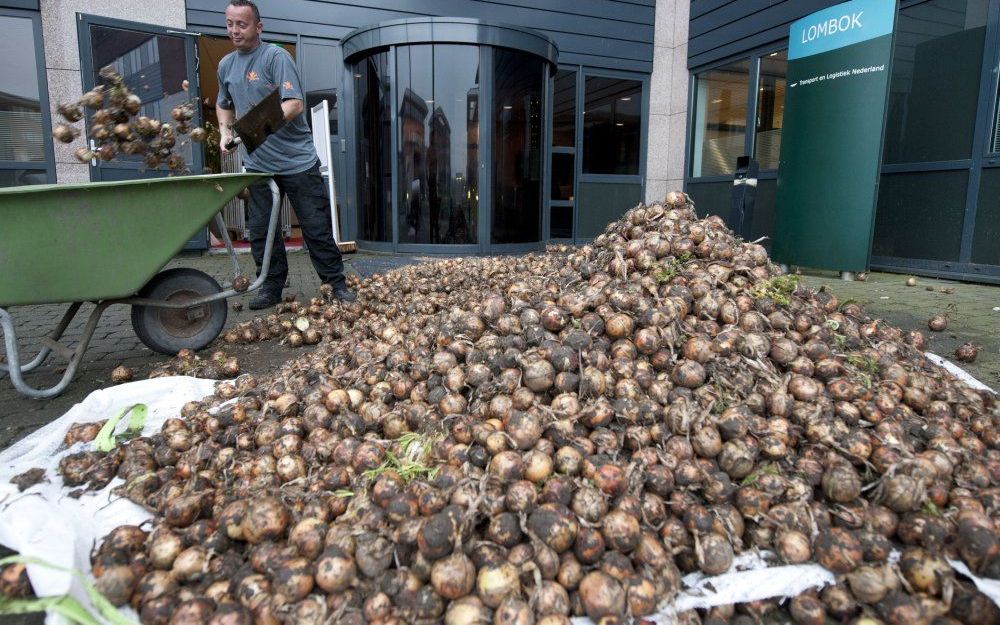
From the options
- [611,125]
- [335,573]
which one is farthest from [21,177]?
[611,125]

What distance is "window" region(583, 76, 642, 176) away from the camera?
1038 centimetres

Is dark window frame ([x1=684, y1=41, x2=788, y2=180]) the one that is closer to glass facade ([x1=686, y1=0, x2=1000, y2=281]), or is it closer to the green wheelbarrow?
glass facade ([x1=686, y1=0, x2=1000, y2=281])

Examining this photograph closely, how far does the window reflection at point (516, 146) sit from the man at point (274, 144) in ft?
11.7

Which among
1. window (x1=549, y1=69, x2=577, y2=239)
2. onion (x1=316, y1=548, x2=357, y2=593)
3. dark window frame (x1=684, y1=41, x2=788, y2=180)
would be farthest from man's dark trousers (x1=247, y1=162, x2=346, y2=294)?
dark window frame (x1=684, y1=41, x2=788, y2=180)

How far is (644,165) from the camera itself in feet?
Answer: 36.0

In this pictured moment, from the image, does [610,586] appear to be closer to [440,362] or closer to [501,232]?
[440,362]

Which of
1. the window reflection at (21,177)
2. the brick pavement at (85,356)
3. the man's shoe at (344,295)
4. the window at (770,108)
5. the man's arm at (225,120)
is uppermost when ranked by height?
the window at (770,108)

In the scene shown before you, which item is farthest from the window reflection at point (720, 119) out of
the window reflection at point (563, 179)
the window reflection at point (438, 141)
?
the window reflection at point (438, 141)

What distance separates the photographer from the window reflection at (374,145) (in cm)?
807

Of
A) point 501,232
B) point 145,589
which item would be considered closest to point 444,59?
point 501,232

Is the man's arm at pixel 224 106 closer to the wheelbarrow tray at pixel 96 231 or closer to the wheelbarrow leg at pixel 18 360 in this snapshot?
the wheelbarrow tray at pixel 96 231

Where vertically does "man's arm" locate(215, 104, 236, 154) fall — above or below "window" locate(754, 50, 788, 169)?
below

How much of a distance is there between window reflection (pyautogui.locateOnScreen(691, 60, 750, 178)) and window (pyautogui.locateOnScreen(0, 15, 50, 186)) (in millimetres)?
10619

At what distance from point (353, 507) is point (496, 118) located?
23.7 ft
